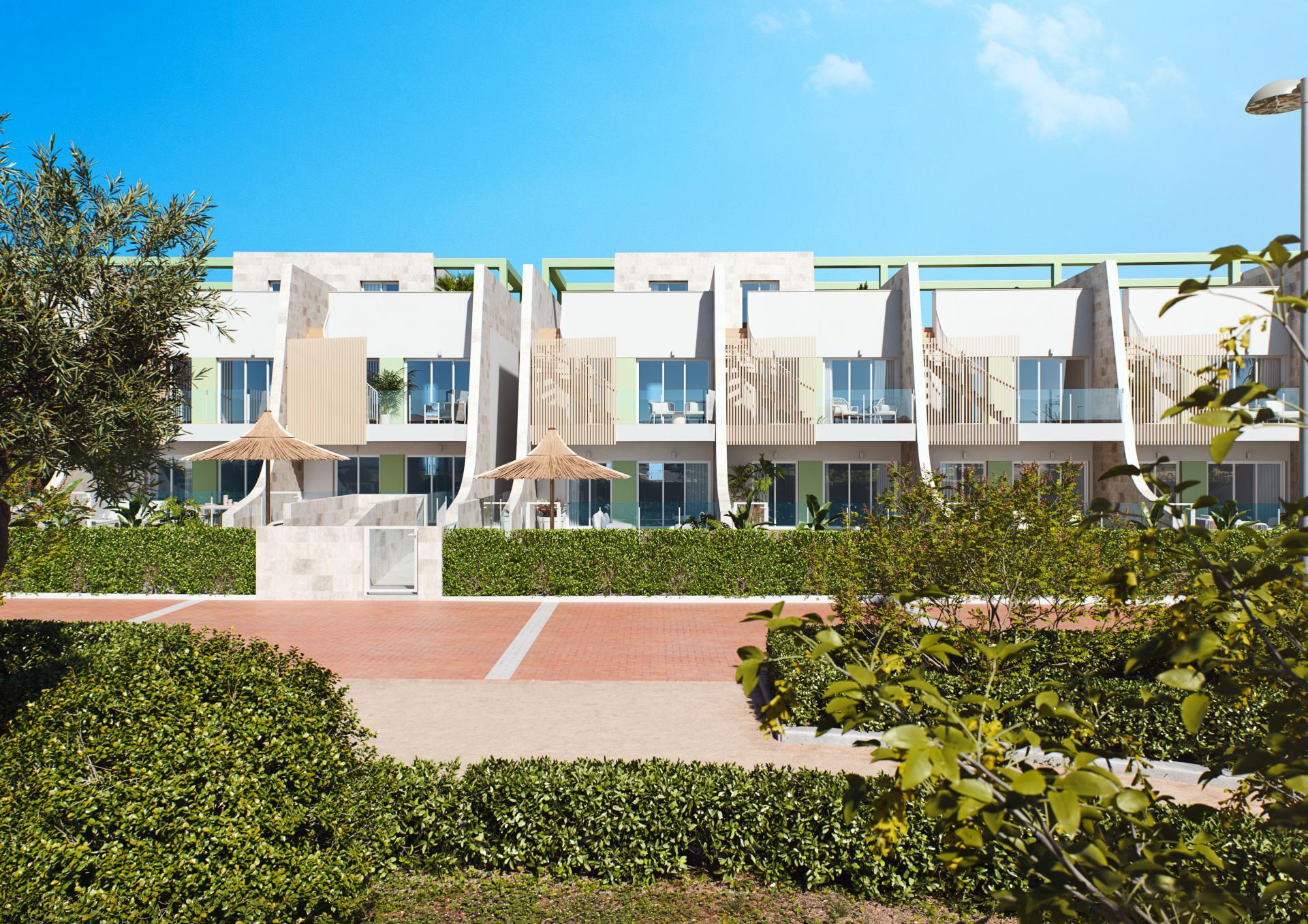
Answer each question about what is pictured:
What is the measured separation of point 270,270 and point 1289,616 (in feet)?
130

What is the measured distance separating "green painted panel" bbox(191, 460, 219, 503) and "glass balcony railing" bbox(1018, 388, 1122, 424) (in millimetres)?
24532

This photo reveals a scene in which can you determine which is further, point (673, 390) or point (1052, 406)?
point (673, 390)

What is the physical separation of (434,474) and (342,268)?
47.3ft

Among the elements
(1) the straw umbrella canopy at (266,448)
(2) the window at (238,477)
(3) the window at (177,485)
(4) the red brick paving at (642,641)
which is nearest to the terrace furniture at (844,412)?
(4) the red brick paving at (642,641)

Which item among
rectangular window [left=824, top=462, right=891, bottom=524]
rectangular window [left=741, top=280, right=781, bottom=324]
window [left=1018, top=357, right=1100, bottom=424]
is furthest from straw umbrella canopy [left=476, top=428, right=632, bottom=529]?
rectangular window [left=741, top=280, right=781, bottom=324]

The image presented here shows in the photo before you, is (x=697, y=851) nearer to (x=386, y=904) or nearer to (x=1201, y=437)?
(x=386, y=904)

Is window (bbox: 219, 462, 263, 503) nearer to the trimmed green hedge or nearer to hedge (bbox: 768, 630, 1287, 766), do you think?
the trimmed green hedge

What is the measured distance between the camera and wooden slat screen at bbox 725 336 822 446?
25.0 m

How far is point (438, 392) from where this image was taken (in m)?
26.4

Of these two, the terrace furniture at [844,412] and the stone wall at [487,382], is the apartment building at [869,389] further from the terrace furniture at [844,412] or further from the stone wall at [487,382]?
the stone wall at [487,382]

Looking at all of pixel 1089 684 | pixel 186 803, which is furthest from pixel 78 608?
pixel 1089 684

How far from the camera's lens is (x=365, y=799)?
5.75 meters

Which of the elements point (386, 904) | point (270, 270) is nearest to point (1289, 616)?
point (386, 904)

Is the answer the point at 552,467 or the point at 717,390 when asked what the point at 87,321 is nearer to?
the point at 552,467
